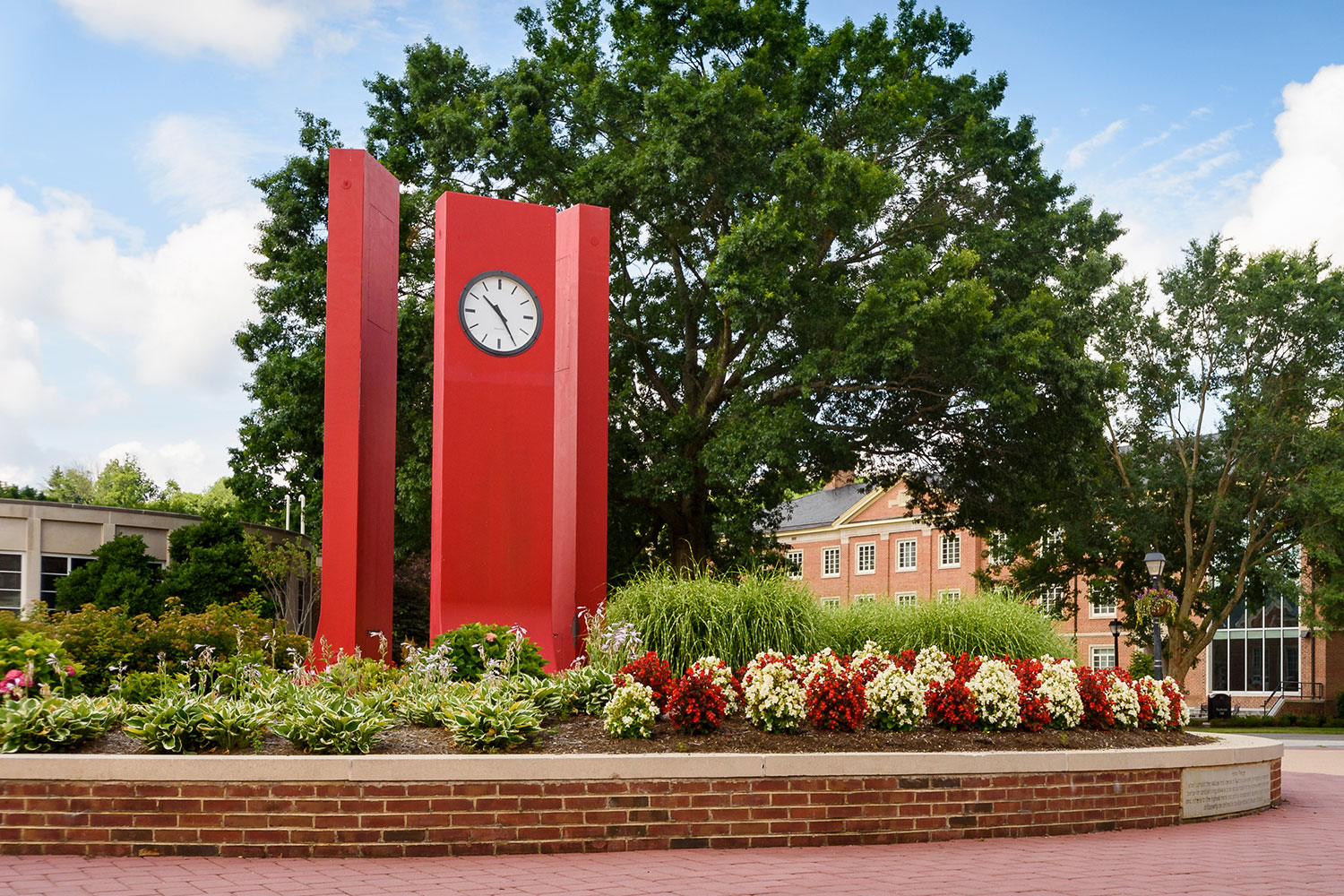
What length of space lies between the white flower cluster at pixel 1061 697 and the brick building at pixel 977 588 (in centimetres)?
2251

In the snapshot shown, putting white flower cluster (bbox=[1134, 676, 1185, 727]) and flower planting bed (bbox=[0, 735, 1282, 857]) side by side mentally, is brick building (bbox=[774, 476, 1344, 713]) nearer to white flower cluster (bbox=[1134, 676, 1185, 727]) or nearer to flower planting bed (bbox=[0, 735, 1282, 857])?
white flower cluster (bbox=[1134, 676, 1185, 727])

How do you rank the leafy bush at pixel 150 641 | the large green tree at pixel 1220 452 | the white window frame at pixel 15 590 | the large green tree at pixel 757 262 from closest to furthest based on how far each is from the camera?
the leafy bush at pixel 150 641
the large green tree at pixel 757 262
the white window frame at pixel 15 590
the large green tree at pixel 1220 452

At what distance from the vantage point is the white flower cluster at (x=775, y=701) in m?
9.24

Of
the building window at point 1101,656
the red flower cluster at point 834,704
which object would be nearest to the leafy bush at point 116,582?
the red flower cluster at point 834,704

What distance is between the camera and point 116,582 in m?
25.0

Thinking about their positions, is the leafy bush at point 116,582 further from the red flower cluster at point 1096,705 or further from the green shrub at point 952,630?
the red flower cluster at point 1096,705

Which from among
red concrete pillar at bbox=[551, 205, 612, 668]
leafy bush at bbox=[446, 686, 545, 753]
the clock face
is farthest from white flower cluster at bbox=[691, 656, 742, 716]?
the clock face

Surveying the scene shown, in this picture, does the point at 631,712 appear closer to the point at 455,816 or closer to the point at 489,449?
the point at 455,816

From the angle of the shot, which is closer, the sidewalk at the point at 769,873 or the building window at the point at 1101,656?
the sidewalk at the point at 769,873

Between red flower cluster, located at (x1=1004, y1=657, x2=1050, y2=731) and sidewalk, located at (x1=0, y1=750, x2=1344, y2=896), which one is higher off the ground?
red flower cluster, located at (x1=1004, y1=657, x2=1050, y2=731)

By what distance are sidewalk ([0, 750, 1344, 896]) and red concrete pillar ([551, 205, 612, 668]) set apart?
766 centimetres

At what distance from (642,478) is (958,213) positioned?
989cm

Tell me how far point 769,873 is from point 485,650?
4.80 m

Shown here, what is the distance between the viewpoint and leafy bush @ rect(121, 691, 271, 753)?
27.2 ft
